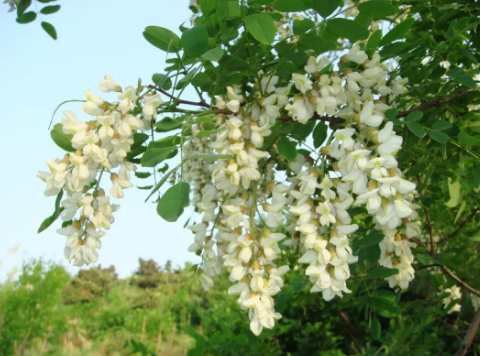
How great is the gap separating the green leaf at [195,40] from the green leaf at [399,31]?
0.42 m

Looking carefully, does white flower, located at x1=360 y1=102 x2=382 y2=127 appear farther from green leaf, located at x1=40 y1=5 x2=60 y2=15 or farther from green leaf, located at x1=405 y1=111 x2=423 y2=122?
green leaf, located at x1=40 y1=5 x2=60 y2=15

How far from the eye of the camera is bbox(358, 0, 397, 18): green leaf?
0.83 metres

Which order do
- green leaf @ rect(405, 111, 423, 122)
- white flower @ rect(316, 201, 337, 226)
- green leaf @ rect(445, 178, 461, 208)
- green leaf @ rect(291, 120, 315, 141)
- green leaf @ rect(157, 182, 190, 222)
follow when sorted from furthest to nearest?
green leaf @ rect(445, 178, 461, 208) → green leaf @ rect(291, 120, 315, 141) → green leaf @ rect(405, 111, 423, 122) → white flower @ rect(316, 201, 337, 226) → green leaf @ rect(157, 182, 190, 222)

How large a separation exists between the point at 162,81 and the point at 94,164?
0.63ft

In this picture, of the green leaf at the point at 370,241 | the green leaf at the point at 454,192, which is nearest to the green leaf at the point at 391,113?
the green leaf at the point at 370,241

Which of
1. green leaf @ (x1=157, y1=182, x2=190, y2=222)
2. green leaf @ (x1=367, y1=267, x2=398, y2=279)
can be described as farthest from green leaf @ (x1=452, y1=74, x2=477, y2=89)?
green leaf @ (x1=157, y1=182, x2=190, y2=222)

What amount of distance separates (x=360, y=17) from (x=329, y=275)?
497mm

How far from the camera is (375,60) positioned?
0.92 metres

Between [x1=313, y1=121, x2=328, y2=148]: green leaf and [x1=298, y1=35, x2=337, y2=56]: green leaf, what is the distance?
19 centimetres

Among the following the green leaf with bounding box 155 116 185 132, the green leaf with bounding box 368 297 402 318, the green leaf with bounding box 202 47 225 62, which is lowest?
the green leaf with bounding box 368 297 402 318

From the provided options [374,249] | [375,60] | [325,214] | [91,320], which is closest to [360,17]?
[375,60]

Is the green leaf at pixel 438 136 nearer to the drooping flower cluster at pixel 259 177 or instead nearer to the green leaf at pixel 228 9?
the drooping flower cluster at pixel 259 177

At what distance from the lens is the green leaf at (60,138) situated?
848 mm

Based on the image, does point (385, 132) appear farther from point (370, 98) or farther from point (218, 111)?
point (218, 111)
